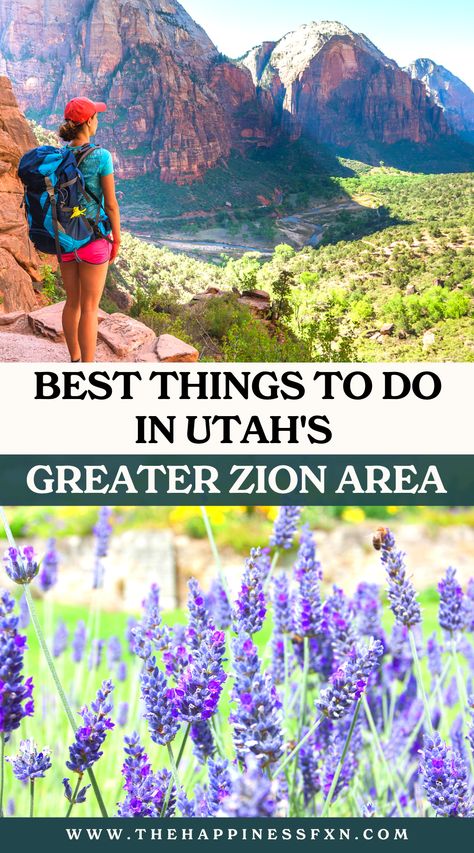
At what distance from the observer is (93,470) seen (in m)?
1.76

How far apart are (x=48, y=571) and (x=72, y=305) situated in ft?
5.66

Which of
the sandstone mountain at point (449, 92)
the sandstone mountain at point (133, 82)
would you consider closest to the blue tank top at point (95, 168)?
the sandstone mountain at point (133, 82)

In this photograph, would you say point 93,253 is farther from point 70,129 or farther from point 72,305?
point 70,129

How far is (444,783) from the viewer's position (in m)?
0.97

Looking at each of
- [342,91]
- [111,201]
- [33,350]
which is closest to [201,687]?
[111,201]

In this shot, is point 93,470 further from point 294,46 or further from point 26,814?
point 294,46

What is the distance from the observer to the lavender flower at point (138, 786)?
0.98 m

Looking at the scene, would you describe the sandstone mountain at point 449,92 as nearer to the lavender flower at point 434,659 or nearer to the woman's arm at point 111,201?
the woman's arm at point 111,201

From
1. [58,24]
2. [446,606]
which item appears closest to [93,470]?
[446,606]

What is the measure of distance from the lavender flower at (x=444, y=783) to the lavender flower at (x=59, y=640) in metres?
0.89

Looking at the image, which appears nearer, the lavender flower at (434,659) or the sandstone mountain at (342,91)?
the lavender flower at (434,659)

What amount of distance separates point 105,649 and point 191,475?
43 centimetres

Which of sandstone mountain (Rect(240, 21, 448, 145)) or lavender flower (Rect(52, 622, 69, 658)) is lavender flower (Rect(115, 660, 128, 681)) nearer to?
lavender flower (Rect(52, 622, 69, 658))

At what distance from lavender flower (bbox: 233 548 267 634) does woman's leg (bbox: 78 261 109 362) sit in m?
2.01
